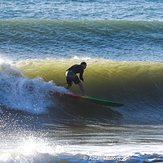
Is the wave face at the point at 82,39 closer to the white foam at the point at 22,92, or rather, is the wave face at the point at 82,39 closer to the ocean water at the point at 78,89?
the ocean water at the point at 78,89

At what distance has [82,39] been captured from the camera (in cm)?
1520

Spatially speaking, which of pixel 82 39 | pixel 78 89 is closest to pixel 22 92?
pixel 78 89

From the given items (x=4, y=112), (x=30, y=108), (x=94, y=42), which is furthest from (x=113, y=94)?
(x=94, y=42)

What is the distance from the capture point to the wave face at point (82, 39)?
41.8ft

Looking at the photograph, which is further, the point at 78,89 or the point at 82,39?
the point at 82,39

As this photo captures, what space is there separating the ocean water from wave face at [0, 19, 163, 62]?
0.18ft

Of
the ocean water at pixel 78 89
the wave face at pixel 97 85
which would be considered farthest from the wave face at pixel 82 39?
the wave face at pixel 97 85

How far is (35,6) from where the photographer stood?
23719 millimetres

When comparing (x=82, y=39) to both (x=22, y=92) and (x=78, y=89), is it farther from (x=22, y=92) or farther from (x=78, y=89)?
(x=22, y=92)

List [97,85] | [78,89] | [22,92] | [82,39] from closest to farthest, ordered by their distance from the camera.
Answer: [22,92] < [78,89] < [97,85] < [82,39]

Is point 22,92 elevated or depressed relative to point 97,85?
elevated

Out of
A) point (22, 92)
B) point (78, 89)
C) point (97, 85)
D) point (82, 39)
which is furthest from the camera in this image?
point (82, 39)

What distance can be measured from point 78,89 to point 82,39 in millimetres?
7163

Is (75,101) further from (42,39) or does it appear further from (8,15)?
(8,15)
